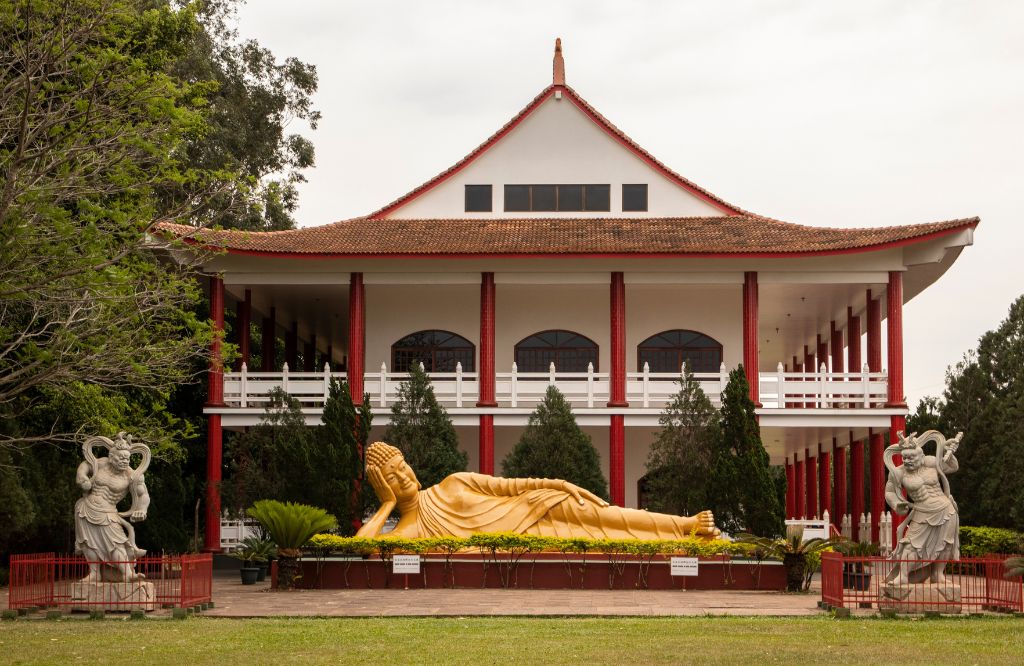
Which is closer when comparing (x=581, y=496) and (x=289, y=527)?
(x=289, y=527)

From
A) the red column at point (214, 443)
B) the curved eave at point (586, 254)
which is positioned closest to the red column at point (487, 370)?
the curved eave at point (586, 254)

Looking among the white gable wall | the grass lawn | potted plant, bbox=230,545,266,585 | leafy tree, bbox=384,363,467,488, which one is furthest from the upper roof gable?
the grass lawn

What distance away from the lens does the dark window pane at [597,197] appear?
36000 millimetres

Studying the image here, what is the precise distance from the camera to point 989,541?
100 feet

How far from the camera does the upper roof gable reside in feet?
117

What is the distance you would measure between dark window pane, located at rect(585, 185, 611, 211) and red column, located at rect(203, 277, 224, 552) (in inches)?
377

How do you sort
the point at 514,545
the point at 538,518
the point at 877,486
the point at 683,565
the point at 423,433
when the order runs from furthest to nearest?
the point at 877,486 < the point at 423,433 < the point at 538,518 < the point at 514,545 < the point at 683,565

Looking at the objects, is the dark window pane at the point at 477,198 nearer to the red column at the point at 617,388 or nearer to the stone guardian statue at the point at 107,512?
the red column at the point at 617,388

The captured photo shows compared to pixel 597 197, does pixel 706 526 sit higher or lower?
lower

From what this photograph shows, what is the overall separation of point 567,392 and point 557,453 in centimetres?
269

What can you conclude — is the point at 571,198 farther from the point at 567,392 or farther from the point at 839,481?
the point at 839,481

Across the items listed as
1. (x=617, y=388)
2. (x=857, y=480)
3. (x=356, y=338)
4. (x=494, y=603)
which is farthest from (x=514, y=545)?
(x=857, y=480)

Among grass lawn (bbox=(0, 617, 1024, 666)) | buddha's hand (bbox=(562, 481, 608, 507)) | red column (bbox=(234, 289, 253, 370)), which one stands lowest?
grass lawn (bbox=(0, 617, 1024, 666))

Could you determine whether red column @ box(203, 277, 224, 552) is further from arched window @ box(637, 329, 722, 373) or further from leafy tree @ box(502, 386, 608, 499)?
arched window @ box(637, 329, 722, 373)
